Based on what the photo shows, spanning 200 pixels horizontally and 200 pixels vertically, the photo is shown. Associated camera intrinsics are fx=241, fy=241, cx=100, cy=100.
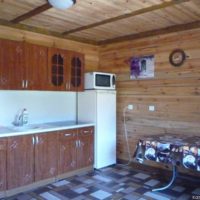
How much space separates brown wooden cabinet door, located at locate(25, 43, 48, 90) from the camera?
3512 millimetres

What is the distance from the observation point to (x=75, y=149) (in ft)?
12.9

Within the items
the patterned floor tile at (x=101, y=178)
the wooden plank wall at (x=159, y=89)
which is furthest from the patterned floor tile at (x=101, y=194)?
the wooden plank wall at (x=159, y=89)

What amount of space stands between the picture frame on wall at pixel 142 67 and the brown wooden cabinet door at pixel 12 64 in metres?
1.97

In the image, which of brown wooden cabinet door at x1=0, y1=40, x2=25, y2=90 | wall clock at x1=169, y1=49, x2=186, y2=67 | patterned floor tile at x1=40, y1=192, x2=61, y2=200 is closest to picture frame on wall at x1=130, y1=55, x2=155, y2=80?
wall clock at x1=169, y1=49, x2=186, y2=67

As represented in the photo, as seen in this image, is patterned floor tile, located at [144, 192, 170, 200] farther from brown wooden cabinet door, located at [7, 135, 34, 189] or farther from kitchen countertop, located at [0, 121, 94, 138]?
brown wooden cabinet door, located at [7, 135, 34, 189]

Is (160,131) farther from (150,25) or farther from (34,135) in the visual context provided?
(34,135)

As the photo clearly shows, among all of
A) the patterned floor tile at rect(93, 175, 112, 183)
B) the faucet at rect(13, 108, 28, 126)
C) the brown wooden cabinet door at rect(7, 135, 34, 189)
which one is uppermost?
the faucet at rect(13, 108, 28, 126)

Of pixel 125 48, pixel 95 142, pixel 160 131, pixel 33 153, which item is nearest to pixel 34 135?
pixel 33 153

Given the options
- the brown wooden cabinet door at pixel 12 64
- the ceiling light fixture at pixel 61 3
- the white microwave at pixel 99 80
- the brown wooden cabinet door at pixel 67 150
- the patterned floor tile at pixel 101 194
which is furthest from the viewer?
the white microwave at pixel 99 80

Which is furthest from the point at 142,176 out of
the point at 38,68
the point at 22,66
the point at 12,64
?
the point at 12,64

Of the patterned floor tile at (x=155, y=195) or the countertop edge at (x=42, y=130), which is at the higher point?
the countertop edge at (x=42, y=130)

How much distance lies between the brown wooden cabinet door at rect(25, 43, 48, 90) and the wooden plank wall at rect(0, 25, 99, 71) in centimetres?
41

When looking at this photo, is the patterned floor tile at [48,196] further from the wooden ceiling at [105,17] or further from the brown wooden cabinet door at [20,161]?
the wooden ceiling at [105,17]

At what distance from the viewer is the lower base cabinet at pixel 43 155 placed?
3128 millimetres
